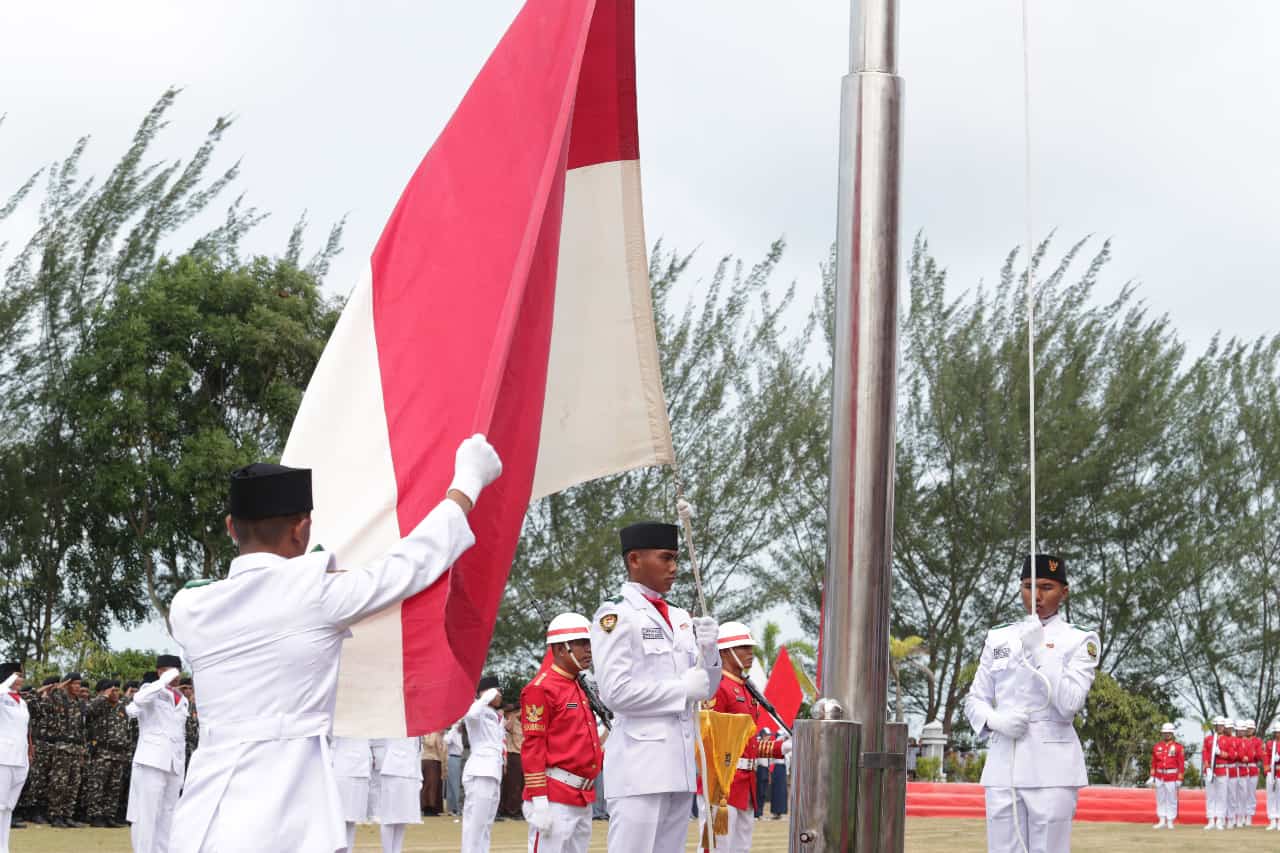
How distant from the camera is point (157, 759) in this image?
47.2 ft

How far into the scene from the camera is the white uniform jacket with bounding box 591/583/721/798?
24.1 feet

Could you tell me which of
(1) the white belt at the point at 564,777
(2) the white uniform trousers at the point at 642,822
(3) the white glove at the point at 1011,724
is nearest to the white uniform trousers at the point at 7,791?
(1) the white belt at the point at 564,777

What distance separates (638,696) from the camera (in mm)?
7355

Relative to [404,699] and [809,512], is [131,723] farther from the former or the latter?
[809,512]

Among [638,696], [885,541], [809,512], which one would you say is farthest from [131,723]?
[809,512]

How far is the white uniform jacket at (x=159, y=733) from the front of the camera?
1440cm

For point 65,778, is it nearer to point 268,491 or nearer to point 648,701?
point 648,701

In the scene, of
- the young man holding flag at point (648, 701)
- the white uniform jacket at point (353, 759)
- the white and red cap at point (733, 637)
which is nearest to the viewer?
the young man holding flag at point (648, 701)

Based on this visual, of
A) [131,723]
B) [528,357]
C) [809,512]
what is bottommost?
[131,723]

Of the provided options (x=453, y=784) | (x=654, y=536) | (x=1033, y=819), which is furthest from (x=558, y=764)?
(x=453, y=784)

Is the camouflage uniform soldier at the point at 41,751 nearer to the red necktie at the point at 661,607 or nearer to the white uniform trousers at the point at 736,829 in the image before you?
the white uniform trousers at the point at 736,829

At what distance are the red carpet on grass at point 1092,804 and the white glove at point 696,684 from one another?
20980mm

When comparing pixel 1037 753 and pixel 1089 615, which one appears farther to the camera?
pixel 1089 615

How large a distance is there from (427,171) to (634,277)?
78 cm
